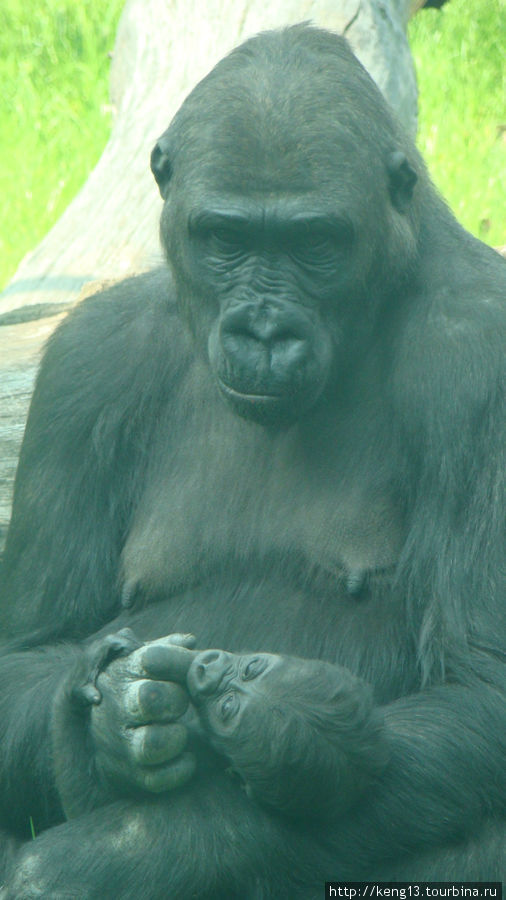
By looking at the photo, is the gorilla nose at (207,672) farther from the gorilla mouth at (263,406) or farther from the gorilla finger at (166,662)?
the gorilla mouth at (263,406)

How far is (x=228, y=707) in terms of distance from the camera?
3.55m

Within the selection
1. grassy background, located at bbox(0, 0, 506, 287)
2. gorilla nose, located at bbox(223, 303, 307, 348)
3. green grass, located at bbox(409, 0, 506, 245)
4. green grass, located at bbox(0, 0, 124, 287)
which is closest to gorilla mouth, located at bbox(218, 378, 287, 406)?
gorilla nose, located at bbox(223, 303, 307, 348)

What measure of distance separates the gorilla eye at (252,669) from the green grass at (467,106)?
246 inches

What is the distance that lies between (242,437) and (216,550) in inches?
14.5

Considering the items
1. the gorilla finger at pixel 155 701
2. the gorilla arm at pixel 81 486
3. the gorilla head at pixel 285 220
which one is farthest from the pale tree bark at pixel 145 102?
the gorilla finger at pixel 155 701

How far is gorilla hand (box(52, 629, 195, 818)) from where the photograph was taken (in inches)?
143

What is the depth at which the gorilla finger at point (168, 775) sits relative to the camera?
3688mm

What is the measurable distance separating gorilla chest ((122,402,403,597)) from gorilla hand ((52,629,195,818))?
565mm

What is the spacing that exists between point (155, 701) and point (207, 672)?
0.15 metres

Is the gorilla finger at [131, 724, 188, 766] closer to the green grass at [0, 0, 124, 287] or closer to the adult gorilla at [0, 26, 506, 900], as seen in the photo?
the adult gorilla at [0, 26, 506, 900]

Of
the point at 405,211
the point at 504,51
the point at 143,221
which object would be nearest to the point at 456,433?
the point at 405,211

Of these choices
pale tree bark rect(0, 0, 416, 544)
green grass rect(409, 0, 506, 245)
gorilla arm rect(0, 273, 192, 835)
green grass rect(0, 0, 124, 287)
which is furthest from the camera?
green grass rect(0, 0, 124, 287)

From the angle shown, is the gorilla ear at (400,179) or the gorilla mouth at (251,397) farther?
the gorilla ear at (400,179)

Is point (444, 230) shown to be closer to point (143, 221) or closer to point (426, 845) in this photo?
point (426, 845)
